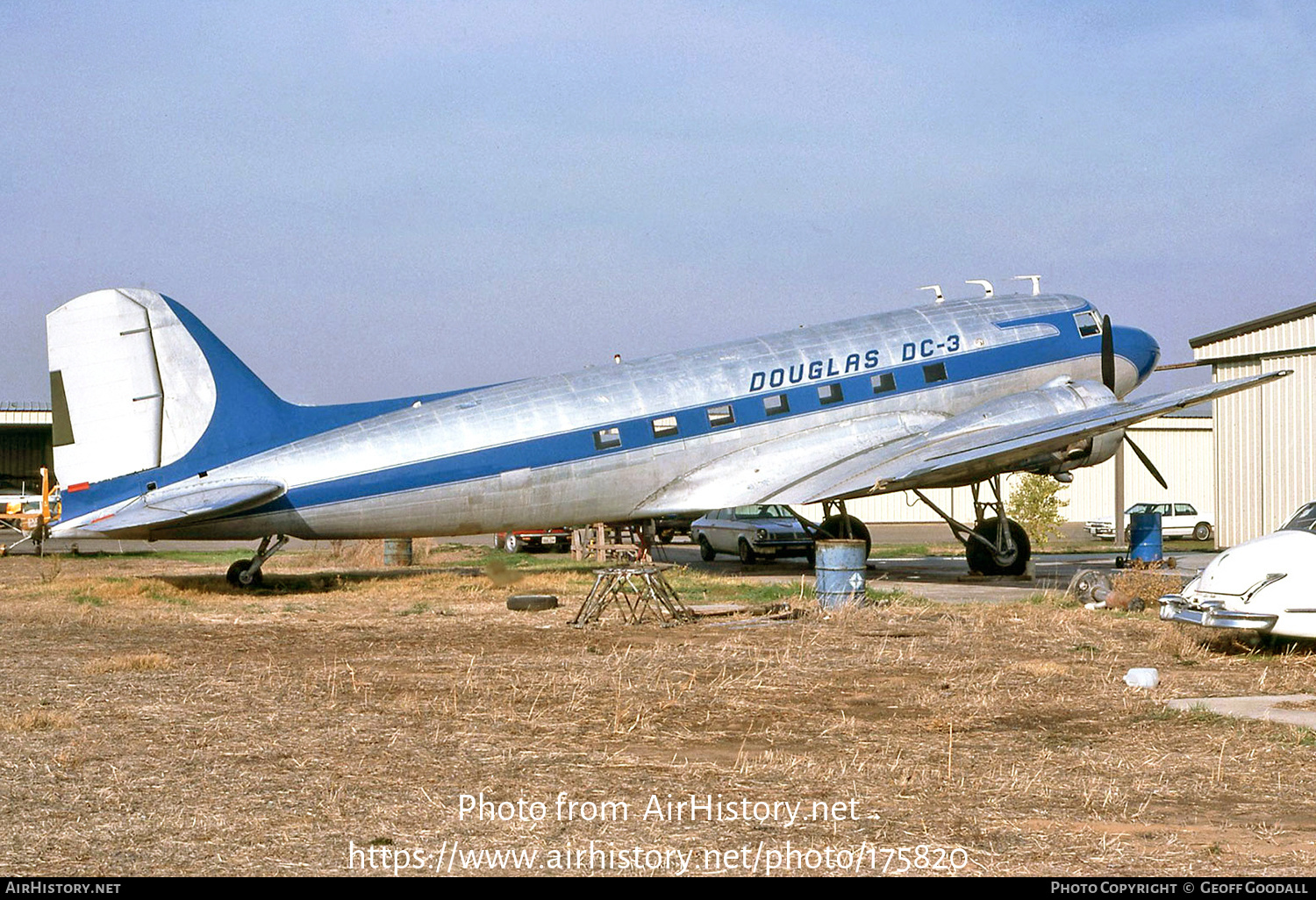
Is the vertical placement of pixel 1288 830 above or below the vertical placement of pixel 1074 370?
below

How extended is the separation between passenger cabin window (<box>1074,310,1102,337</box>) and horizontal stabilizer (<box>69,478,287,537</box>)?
16397 millimetres

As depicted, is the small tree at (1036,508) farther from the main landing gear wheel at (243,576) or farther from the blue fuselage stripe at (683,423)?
the main landing gear wheel at (243,576)

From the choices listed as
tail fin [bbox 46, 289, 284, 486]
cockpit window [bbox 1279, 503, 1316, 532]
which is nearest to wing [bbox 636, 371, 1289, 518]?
cockpit window [bbox 1279, 503, 1316, 532]

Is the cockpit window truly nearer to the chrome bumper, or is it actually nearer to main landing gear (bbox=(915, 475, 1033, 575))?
the chrome bumper

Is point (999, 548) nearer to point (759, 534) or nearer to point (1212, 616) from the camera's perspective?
point (759, 534)

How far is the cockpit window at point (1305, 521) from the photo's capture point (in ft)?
45.0

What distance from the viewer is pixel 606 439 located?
22875 mm

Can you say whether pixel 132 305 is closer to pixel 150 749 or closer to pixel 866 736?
pixel 150 749

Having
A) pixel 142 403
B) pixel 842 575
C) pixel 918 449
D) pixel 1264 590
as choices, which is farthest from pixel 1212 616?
pixel 142 403

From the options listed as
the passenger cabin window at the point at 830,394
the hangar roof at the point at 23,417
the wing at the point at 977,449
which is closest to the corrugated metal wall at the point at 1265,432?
the wing at the point at 977,449

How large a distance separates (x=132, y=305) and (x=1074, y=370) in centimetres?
1819

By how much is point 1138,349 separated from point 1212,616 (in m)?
15.6

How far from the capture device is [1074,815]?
23.9ft

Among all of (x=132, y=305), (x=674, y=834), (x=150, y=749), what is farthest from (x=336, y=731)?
(x=132, y=305)
